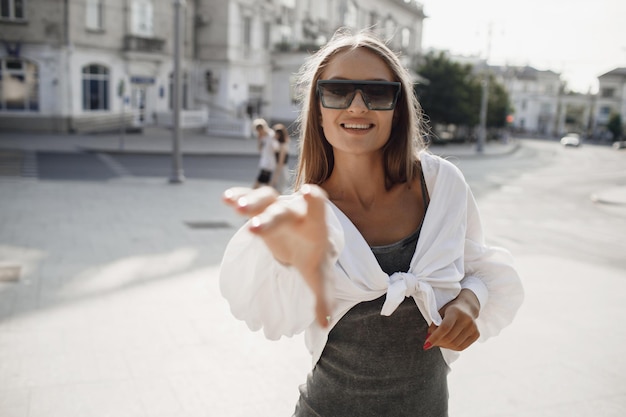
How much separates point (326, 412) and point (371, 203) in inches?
25.4

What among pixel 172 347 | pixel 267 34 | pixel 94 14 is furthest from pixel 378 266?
pixel 267 34

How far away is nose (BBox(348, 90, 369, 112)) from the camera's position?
1.75 metres

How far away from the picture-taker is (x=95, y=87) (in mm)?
31828

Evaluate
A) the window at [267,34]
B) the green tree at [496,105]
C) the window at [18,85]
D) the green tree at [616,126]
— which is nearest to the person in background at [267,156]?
the window at [18,85]

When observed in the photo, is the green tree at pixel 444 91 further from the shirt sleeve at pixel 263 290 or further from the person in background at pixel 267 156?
the shirt sleeve at pixel 263 290

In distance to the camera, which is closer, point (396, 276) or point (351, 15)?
point (396, 276)

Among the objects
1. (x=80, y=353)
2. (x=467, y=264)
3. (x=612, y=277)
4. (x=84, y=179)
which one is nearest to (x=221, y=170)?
(x=84, y=179)

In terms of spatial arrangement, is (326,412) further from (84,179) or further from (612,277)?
(84,179)

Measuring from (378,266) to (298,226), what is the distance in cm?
68

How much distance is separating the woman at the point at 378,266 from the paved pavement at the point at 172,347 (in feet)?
7.52

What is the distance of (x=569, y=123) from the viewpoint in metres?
110

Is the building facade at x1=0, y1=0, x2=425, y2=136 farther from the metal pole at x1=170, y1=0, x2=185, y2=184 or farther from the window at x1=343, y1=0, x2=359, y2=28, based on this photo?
the metal pole at x1=170, y1=0, x2=185, y2=184

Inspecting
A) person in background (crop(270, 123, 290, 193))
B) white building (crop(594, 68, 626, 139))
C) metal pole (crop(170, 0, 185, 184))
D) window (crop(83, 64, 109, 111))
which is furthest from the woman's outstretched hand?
white building (crop(594, 68, 626, 139))

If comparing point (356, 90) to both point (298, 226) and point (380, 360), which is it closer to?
point (380, 360)
